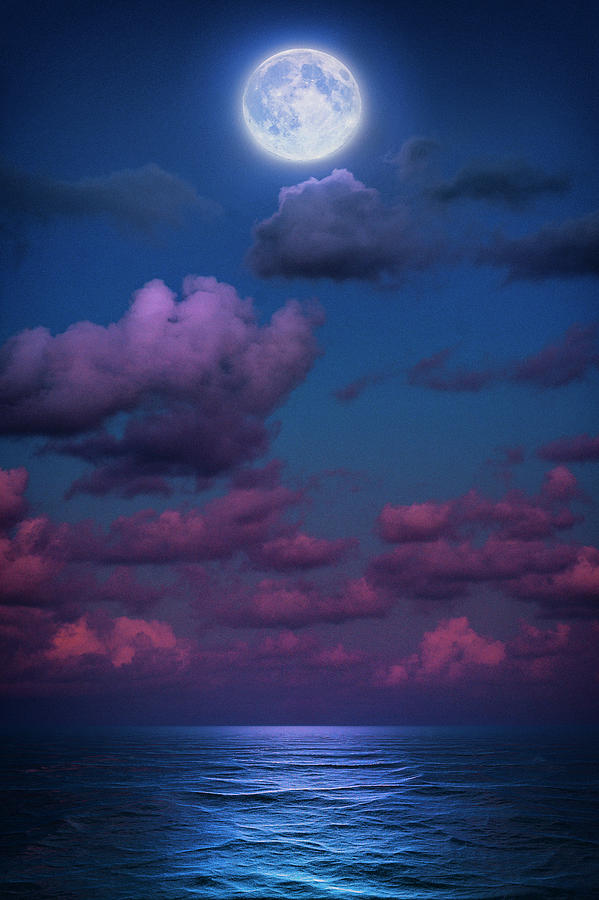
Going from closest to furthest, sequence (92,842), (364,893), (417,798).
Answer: (364,893)
(92,842)
(417,798)

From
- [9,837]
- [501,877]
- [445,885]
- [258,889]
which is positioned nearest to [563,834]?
[501,877]

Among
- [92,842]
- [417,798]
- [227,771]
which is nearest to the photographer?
[92,842]

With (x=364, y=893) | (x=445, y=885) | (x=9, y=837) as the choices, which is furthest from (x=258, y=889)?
(x=9, y=837)

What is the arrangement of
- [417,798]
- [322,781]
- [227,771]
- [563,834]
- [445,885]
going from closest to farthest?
[445,885] < [563,834] < [417,798] < [322,781] < [227,771]

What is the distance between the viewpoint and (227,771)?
49.0 m

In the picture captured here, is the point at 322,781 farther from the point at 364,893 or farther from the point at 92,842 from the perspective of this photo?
the point at 364,893

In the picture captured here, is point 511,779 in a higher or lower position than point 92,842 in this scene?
lower

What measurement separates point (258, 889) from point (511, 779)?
34011mm

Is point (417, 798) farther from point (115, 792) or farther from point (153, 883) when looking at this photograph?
point (153, 883)

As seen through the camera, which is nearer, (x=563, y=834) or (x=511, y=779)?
(x=563, y=834)

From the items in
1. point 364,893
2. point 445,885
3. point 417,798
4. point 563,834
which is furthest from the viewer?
point 417,798

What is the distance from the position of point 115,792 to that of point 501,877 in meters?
24.5

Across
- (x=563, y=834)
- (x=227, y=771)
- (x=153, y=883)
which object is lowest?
(x=227, y=771)

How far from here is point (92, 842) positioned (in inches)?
815
